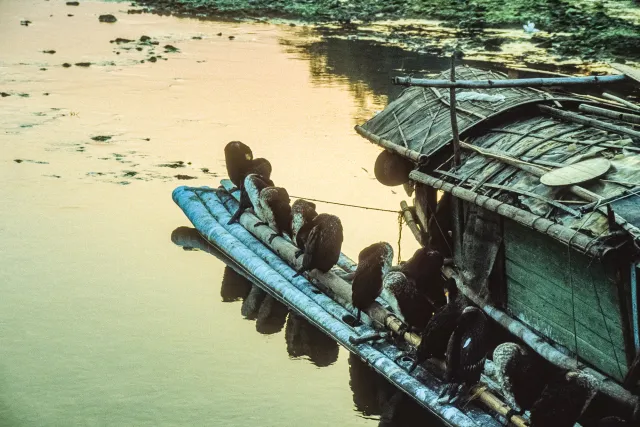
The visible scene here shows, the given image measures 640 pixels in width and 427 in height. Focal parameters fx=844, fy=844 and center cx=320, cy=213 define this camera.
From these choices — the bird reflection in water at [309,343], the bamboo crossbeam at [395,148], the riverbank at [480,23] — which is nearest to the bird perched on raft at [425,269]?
the bamboo crossbeam at [395,148]

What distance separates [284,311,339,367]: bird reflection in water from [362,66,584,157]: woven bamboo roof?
8.29 feet

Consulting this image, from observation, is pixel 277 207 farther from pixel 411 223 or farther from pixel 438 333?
pixel 438 333

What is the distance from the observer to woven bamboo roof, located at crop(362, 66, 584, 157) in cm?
930

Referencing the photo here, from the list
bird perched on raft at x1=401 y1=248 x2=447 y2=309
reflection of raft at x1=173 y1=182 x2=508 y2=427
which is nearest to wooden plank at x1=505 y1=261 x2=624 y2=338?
bird perched on raft at x1=401 y1=248 x2=447 y2=309

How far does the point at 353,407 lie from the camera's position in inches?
350

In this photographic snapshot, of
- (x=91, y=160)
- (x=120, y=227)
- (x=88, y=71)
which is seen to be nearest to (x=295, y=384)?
(x=120, y=227)

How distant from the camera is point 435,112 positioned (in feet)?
33.3

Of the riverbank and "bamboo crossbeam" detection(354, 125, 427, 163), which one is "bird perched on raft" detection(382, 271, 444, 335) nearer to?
"bamboo crossbeam" detection(354, 125, 427, 163)

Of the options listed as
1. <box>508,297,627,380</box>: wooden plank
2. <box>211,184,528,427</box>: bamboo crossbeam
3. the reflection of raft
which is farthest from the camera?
the reflection of raft

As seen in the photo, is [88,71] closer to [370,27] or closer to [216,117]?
[216,117]

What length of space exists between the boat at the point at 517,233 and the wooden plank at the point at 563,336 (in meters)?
0.01

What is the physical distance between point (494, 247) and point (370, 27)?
983 inches

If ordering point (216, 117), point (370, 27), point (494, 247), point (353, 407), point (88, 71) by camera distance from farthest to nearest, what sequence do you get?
1. point (370, 27)
2. point (88, 71)
3. point (216, 117)
4. point (353, 407)
5. point (494, 247)

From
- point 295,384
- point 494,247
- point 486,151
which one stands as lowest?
point 295,384
